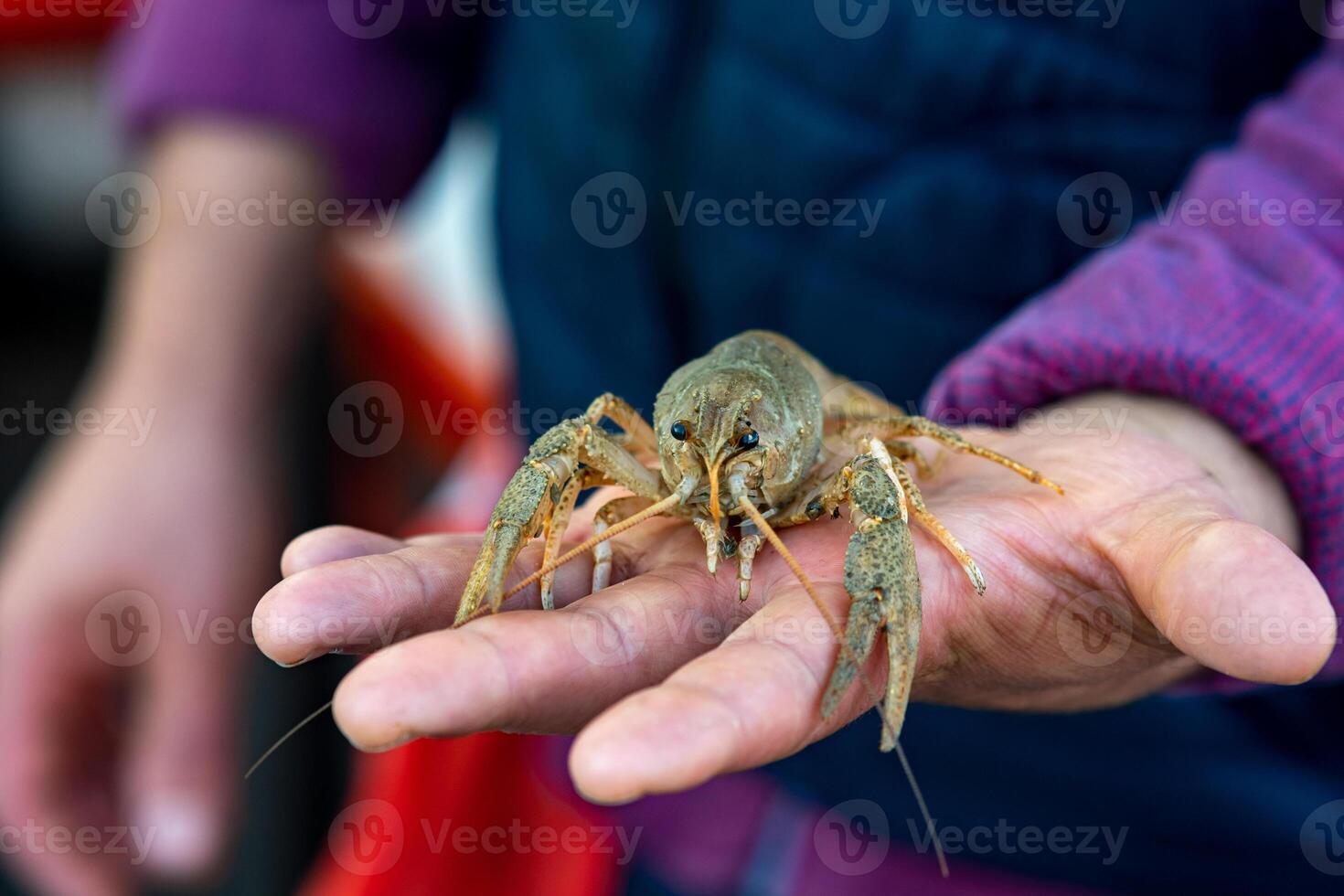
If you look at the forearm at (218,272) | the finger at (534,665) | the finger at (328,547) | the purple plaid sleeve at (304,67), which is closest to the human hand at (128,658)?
the forearm at (218,272)

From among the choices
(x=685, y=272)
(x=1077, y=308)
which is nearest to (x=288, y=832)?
(x=685, y=272)

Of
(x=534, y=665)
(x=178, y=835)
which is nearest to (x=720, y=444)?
(x=534, y=665)

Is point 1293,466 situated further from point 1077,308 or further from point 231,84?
point 231,84

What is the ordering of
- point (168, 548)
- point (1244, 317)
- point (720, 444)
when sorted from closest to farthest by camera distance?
point (1244, 317), point (720, 444), point (168, 548)

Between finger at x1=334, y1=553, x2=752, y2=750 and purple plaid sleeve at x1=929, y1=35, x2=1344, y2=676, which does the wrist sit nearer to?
purple plaid sleeve at x1=929, y1=35, x2=1344, y2=676

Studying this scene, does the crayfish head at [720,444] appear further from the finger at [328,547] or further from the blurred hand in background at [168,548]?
the blurred hand in background at [168,548]

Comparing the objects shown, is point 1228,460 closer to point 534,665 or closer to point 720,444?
point 720,444
